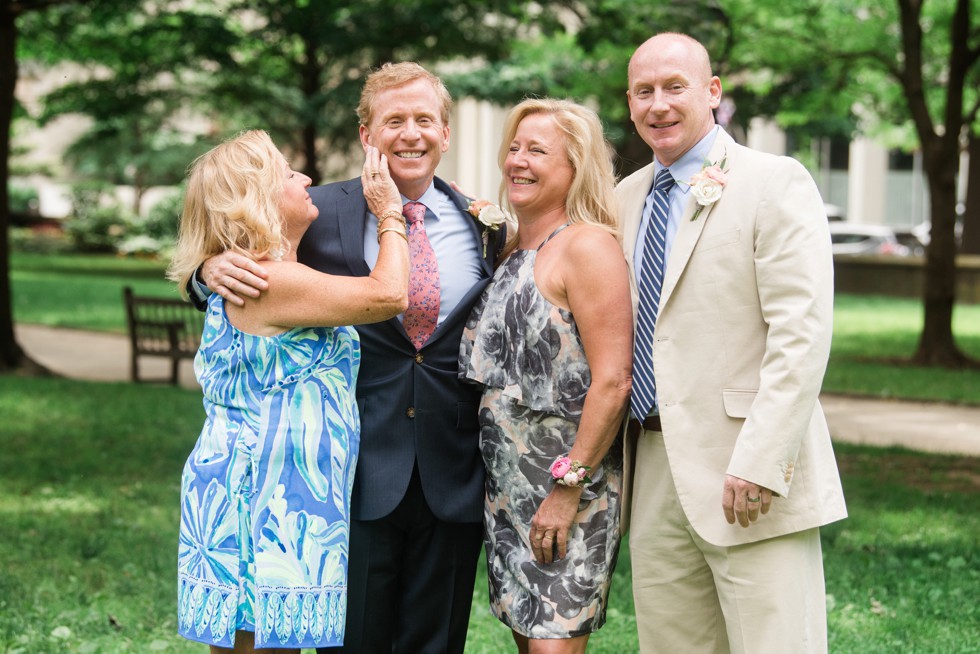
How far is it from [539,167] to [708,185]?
545 mm

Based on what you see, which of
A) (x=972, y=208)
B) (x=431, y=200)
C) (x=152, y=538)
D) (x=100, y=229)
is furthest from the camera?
(x=100, y=229)

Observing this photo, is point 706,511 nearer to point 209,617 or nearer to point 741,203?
point 741,203

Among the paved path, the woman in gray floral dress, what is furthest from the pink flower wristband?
the paved path

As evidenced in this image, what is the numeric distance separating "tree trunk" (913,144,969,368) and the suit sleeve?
12.7m

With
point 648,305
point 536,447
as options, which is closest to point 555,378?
point 536,447

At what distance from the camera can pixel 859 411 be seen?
1196 cm

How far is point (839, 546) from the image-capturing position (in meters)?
6.90

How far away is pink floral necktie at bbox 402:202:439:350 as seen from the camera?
3.80 metres

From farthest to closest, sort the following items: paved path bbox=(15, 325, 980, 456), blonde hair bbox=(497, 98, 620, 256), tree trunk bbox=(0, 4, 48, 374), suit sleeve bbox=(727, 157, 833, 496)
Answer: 1. tree trunk bbox=(0, 4, 48, 374)
2. paved path bbox=(15, 325, 980, 456)
3. blonde hair bbox=(497, 98, 620, 256)
4. suit sleeve bbox=(727, 157, 833, 496)

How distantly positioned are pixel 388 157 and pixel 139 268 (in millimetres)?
31269

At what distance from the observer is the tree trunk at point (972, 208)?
100.0 feet

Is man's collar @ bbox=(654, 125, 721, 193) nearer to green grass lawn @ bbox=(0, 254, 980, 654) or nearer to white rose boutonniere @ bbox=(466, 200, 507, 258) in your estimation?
white rose boutonniere @ bbox=(466, 200, 507, 258)

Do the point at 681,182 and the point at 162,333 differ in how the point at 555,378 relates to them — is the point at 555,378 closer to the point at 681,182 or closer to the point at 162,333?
the point at 681,182

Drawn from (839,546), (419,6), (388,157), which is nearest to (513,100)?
(419,6)
